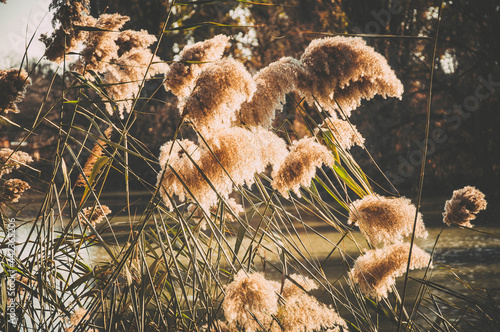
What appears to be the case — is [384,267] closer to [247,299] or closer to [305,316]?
[305,316]

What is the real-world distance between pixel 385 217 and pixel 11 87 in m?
0.88

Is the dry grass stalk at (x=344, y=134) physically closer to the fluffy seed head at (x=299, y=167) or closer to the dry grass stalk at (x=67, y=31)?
the fluffy seed head at (x=299, y=167)

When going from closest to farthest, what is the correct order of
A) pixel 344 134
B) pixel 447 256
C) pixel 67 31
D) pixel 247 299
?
pixel 247 299 < pixel 67 31 < pixel 344 134 < pixel 447 256

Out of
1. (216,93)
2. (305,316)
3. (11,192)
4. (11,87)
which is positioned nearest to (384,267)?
(305,316)

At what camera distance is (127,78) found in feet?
3.65

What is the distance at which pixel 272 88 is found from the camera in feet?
3.28

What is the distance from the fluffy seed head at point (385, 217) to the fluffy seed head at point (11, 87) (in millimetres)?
802

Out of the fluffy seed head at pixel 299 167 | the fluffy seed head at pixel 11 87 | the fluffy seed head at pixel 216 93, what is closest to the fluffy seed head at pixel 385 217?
the fluffy seed head at pixel 299 167

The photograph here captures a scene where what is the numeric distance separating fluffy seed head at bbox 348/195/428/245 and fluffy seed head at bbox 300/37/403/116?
232 mm

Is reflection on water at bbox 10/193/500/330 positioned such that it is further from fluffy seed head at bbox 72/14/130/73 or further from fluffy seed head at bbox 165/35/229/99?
fluffy seed head at bbox 165/35/229/99

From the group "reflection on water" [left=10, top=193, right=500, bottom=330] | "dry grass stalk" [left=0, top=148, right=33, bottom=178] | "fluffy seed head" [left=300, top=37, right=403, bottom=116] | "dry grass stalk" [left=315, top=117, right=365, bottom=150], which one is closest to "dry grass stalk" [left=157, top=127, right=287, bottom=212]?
"fluffy seed head" [left=300, top=37, right=403, bottom=116]

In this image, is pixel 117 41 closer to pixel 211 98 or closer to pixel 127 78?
pixel 127 78

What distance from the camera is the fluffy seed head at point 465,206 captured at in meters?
1.34

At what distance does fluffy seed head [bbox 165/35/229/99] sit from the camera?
0.93 meters
